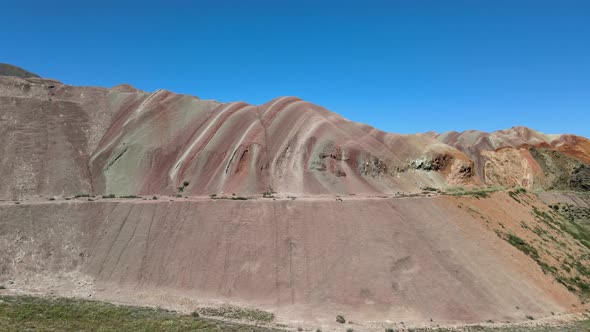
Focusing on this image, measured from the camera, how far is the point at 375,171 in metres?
40.8

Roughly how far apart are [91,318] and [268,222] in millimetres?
12154

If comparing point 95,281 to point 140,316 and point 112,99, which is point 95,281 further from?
point 112,99

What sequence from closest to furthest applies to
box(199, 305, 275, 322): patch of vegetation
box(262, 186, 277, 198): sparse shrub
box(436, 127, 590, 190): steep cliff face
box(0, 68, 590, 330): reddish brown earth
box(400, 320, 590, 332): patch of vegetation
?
box(400, 320, 590, 332): patch of vegetation, box(199, 305, 275, 322): patch of vegetation, box(0, 68, 590, 330): reddish brown earth, box(262, 186, 277, 198): sparse shrub, box(436, 127, 590, 190): steep cliff face

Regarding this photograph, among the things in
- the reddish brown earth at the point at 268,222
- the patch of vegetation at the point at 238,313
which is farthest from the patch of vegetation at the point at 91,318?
the reddish brown earth at the point at 268,222

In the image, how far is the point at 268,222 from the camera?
95.6ft

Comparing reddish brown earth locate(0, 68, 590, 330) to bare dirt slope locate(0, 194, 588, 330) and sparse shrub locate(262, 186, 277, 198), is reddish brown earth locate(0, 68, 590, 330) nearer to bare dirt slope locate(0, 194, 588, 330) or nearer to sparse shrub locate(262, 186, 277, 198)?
bare dirt slope locate(0, 194, 588, 330)

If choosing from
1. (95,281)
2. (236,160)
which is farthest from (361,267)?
(236,160)

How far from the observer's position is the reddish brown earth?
2472cm

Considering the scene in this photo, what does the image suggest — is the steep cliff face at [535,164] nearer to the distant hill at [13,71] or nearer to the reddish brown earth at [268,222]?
the reddish brown earth at [268,222]

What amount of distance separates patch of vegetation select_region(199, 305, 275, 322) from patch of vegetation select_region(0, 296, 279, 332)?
1146 millimetres

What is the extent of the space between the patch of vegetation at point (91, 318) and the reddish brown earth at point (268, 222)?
7.02 ft

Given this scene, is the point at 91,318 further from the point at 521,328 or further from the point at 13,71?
the point at 13,71

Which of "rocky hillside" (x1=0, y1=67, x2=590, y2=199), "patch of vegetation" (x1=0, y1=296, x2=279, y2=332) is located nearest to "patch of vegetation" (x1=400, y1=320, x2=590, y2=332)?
"patch of vegetation" (x1=0, y1=296, x2=279, y2=332)

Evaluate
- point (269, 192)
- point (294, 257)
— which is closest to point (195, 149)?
point (269, 192)
